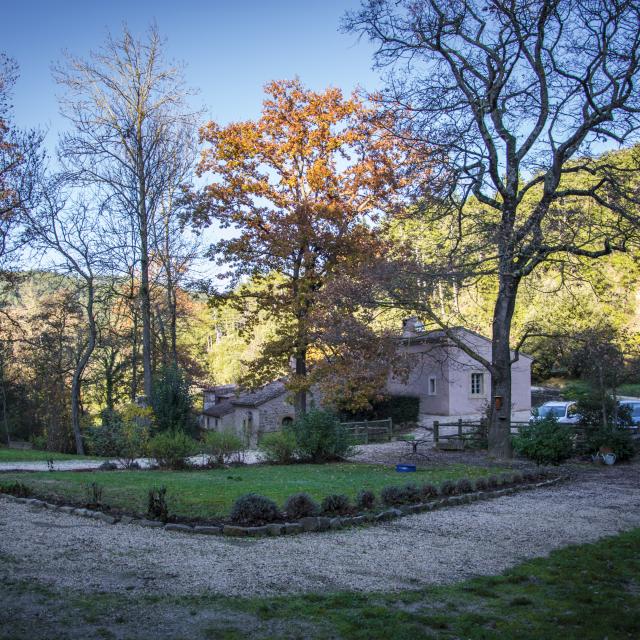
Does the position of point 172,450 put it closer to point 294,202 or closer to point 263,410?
point 294,202

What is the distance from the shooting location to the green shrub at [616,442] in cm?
1791

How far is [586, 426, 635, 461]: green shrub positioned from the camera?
17906 mm

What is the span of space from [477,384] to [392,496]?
→ 2638 centimetres

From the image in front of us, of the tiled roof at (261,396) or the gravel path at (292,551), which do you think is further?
the tiled roof at (261,396)

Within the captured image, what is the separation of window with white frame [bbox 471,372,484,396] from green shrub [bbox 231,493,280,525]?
91.2 ft

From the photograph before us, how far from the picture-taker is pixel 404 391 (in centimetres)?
3675

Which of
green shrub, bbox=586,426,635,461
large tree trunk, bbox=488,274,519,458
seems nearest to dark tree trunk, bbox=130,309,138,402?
large tree trunk, bbox=488,274,519,458

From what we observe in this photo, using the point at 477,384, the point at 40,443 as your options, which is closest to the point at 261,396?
the point at 40,443

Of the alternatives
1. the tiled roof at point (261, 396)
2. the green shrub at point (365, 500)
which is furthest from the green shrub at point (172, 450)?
the tiled roof at point (261, 396)

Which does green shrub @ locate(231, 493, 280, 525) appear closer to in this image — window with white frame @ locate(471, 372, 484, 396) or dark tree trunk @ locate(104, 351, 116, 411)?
window with white frame @ locate(471, 372, 484, 396)

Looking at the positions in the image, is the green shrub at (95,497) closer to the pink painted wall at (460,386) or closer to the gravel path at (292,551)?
the gravel path at (292,551)

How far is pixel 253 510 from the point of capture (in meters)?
8.55

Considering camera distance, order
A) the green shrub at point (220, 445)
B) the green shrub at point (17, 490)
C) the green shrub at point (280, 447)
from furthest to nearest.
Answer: the green shrub at point (280, 447) < the green shrub at point (220, 445) < the green shrub at point (17, 490)

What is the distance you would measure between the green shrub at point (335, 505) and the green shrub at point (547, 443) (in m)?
8.63
